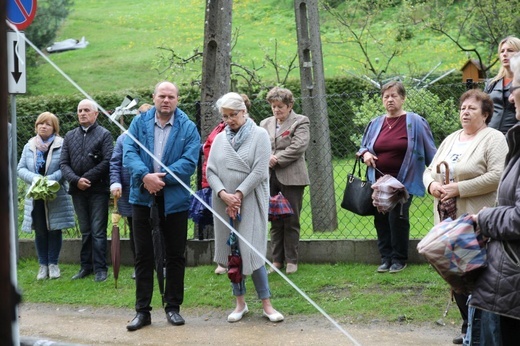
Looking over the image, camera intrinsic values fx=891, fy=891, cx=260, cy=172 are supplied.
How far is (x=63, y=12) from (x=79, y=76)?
231cm

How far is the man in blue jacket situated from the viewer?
314 inches

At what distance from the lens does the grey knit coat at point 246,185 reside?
315 inches

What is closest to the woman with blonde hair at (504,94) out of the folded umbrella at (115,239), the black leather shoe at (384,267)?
the black leather shoe at (384,267)

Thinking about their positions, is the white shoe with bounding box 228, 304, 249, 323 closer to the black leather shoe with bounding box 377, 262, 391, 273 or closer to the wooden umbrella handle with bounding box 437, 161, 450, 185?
the black leather shoe with bounding box 377, 262, 391, 273

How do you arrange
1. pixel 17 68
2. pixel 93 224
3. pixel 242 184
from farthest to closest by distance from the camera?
1. pixel 93 224
2. pixel 17 68
3. pixel 242 184

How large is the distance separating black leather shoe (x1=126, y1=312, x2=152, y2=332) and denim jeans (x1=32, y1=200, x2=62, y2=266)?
2.59 meters

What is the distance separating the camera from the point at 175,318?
8.21 meters

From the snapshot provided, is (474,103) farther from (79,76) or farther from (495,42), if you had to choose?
(79,76)

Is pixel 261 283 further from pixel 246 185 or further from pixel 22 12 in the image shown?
pixel 22 12

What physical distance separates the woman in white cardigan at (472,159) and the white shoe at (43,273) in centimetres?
524

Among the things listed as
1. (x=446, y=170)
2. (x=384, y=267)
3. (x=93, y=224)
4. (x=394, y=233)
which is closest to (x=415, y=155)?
(x=394, y=233)

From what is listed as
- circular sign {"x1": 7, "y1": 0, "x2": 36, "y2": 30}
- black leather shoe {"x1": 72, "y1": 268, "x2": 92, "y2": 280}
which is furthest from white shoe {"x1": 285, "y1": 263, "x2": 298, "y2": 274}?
circular sign {"x1": 7, "y1": 0, "x2": 36, "y2": 30}

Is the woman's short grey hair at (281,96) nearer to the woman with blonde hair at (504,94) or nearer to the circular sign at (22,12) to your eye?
the woman with blonde hair at (504,94)

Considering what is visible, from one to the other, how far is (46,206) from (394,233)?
4092mm
